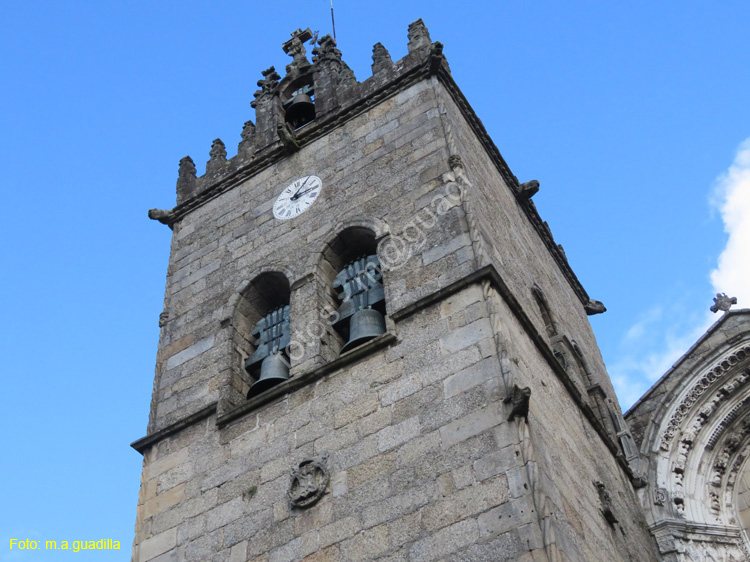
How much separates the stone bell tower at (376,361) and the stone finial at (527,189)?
30 mm

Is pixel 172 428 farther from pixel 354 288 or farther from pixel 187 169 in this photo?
pixel 187 169

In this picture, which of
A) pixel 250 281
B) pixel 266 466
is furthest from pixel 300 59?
pixel 266 466

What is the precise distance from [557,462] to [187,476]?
346cm

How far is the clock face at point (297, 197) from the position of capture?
12.0 m

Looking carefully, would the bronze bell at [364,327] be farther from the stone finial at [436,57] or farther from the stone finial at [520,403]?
the stone finial at [436,57]

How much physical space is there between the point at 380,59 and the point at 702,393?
18.9 feet

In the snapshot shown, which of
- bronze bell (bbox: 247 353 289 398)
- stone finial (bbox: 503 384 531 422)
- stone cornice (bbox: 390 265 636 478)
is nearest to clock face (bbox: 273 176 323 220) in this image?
bronze bell (bbox: 247 353 289 398)

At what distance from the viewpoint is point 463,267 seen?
9.59 meters

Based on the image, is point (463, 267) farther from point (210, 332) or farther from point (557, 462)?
point (210, 332)

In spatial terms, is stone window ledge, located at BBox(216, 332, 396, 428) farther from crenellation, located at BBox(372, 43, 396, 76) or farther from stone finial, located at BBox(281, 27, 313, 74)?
stone finial, located at BBox(281, 27, 313, 74)

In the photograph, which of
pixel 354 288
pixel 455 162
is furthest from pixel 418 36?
pixel 354 288

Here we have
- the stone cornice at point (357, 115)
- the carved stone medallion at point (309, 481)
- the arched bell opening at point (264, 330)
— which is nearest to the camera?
the carved stone medallion at point (309, 481)

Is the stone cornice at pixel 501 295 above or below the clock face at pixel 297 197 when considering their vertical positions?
below

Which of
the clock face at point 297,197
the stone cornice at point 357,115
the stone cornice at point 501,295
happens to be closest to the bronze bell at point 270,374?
the stone cornice at point 501,295
